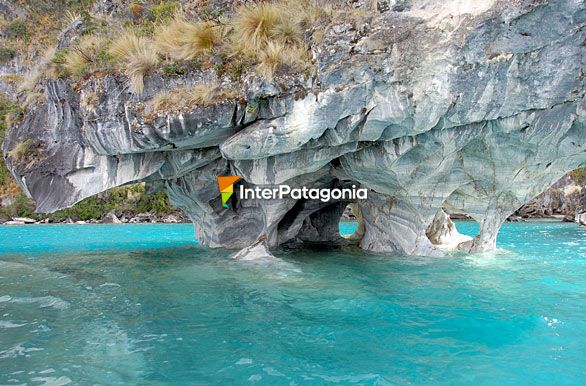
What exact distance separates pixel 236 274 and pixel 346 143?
4295 mm

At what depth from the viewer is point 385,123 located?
30.1 ft

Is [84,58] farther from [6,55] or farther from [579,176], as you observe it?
[6,55]

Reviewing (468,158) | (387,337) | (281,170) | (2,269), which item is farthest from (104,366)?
(468,158)

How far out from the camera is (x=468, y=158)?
11383 mm

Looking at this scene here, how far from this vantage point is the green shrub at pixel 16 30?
59.8 meters

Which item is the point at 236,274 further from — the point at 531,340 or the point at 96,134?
the point at 531,340

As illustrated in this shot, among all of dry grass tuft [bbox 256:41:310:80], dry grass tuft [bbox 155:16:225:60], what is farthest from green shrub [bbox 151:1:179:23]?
dry grass tuft [bbox 256:41:310:80]

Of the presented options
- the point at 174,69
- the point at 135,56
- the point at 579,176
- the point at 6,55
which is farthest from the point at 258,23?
the point at 6,55

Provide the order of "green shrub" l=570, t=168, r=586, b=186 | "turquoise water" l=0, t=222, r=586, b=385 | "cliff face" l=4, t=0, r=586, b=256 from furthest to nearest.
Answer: "green shrub" l=570, t=168, r=586, b=186, "cliff face" l=4, t=0, r=586, b=256, "turquoise water" l=0, t=222, r=586, b=385

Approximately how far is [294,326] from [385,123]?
514 centimetres

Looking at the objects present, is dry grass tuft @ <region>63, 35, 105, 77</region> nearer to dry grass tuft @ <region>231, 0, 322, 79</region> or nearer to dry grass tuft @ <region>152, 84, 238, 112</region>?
dry grass tuft @ <region>152, 84, 238, 112</region>

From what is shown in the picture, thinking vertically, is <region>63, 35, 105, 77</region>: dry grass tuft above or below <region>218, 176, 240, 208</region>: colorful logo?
above

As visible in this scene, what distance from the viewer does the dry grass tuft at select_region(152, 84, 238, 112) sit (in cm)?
950

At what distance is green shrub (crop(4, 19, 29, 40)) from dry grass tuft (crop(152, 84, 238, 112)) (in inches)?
2565
